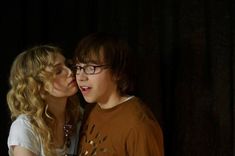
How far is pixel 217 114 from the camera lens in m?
1.74

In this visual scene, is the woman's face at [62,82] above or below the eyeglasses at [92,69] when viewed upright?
below

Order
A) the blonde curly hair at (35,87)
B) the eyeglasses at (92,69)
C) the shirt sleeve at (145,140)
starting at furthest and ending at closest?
the blonde curly hair at (35,87)
the eyeglasses at (92,69)
the shirt sleeve at (145,140)

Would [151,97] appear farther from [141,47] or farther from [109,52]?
[109,52]

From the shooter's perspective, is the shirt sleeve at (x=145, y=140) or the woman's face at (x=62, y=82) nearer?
the shirt sleeve at (x=145, y=140)

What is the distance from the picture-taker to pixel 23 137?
5.30ft

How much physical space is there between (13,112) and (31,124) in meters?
0.13

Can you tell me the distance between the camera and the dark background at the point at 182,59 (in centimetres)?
172

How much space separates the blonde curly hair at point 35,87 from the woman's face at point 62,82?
0.09 feet

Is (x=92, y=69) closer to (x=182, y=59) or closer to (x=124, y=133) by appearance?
(x=124, y=133)

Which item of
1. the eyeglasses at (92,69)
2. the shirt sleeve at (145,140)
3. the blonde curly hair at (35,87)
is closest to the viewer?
the shirt sleeve at (145,140)

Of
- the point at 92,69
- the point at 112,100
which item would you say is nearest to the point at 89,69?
the point at 92,69

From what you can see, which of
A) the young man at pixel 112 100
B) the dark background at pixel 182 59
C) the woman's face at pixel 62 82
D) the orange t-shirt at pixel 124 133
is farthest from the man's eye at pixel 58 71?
the dark background at pixel 182 59

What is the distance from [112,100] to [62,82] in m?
0.26

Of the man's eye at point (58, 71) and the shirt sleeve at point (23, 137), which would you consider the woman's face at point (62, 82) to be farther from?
the shirt sleeve at point (23, 137)
